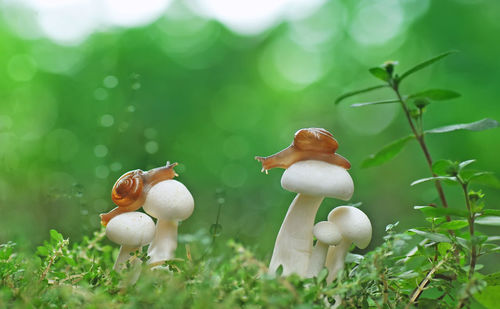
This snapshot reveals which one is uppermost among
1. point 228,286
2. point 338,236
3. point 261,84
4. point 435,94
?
point 261,84

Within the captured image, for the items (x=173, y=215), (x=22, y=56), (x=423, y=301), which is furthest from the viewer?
(x=22, y=56)

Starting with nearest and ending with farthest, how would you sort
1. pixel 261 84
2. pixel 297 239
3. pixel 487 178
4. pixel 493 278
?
1. pixel 487 178
2. pixel 493 278
3. pixel 297 239
4. pixel 261 84

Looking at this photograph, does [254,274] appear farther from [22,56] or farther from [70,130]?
[22,56]

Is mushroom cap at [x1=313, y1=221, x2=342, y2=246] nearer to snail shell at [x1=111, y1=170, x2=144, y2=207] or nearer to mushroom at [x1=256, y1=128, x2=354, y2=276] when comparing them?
mushroom at [x1=256, y1=128, x2=354, y2=276]

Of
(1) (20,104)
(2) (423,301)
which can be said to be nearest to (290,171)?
(2) (423,301)

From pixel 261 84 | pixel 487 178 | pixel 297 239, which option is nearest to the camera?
pixel 487 178

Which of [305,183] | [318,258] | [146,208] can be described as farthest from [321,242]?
[146,208]

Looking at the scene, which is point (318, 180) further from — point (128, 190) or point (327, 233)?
point (128, 190)

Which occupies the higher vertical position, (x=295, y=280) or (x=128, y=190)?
(x=128, y=190)
